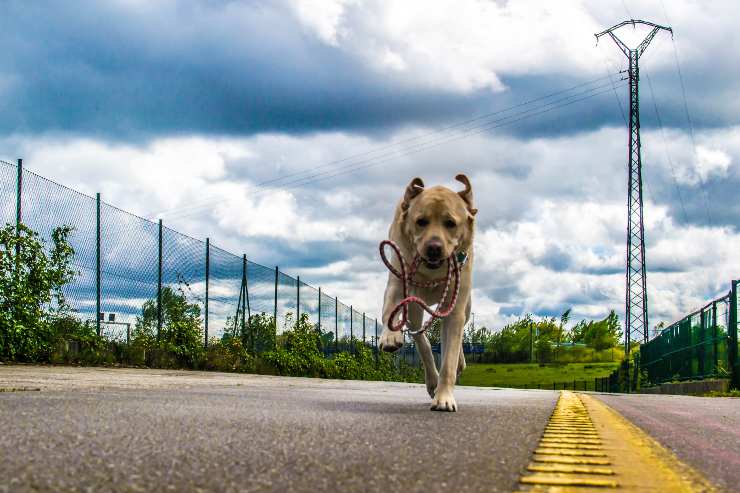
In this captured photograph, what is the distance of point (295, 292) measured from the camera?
28.0 metres

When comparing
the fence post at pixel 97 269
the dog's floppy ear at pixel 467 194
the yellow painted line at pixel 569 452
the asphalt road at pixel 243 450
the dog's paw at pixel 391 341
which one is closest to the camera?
the asphalt road at pixel 243 450

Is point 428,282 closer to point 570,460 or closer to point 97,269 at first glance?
point 570,460

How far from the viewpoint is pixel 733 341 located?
19203 mm

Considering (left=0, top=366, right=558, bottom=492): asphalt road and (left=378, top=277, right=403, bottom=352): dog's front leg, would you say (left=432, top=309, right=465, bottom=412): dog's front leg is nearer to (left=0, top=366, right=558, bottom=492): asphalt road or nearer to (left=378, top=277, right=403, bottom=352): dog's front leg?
(left=378, top=277, right=403, bottom=352): dog's front leg

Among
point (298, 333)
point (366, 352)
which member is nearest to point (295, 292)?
point (298, 333)

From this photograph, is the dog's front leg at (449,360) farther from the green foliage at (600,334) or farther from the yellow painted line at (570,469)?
the green foliage at (600,334)

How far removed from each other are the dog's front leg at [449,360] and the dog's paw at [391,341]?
0.38 meters

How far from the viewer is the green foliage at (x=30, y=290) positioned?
13547 mm

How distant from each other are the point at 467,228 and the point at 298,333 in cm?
2078

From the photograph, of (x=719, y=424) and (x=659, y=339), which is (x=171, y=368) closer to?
(x=719, y=424)

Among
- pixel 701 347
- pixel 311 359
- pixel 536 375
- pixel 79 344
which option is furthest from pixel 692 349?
pixel 536 375

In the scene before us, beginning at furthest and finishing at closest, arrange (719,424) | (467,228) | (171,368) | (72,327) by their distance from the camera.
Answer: (171,368) < (72,327) < (467,228) < (719,424)

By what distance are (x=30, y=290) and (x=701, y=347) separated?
16781mm

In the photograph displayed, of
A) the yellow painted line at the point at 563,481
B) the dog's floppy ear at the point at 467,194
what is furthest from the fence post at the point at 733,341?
the yellow painted line at the point at 563,481
